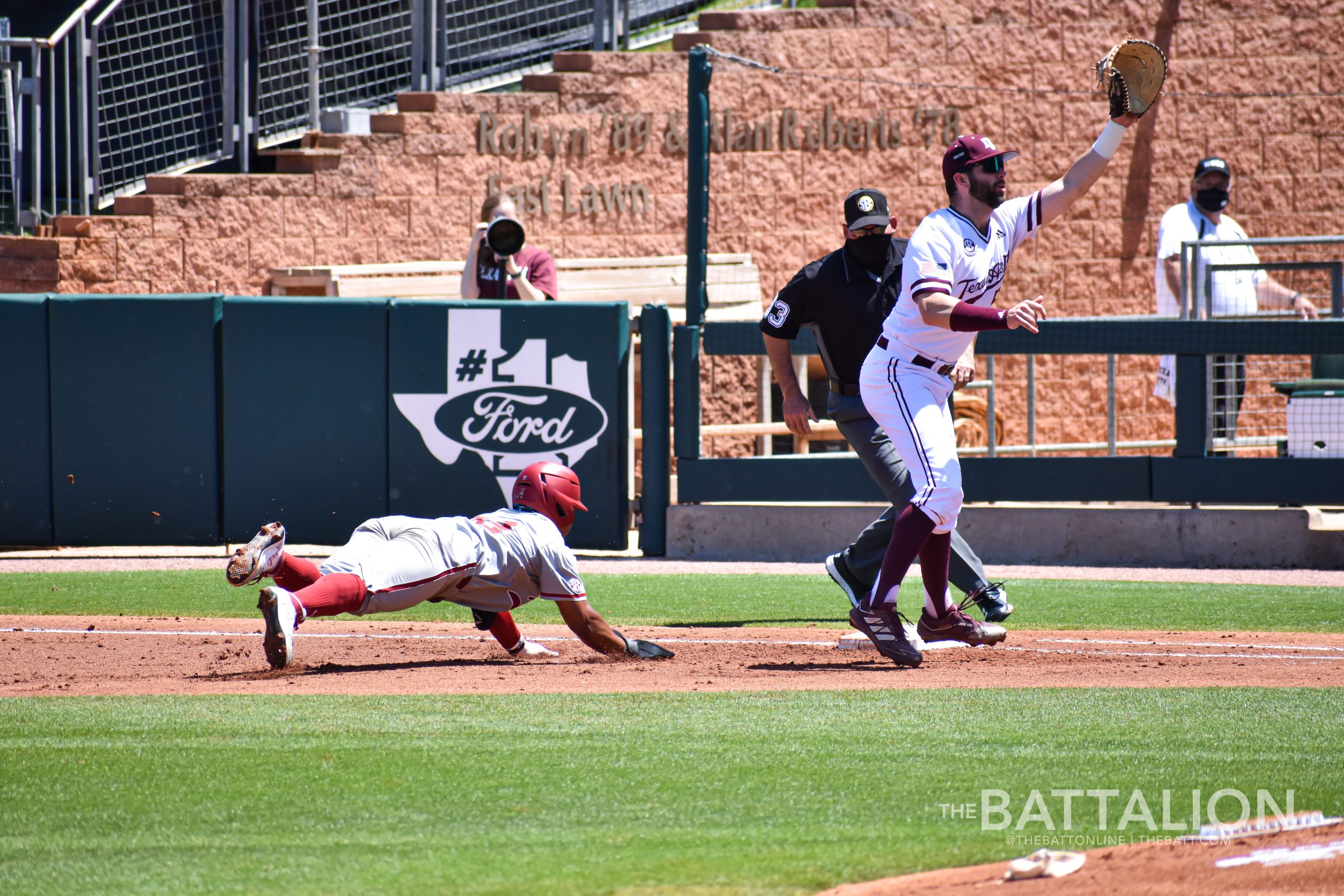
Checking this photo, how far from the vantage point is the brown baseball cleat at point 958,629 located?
6.05 meters

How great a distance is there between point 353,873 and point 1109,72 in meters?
4.40

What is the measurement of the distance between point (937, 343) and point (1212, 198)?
5541 mm

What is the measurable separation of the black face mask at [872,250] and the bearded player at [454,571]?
1612 millimetres

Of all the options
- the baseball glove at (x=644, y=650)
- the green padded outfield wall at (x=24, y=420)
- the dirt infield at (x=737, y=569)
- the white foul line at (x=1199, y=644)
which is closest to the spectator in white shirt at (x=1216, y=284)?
the dirt infield at (x=737, y=569)

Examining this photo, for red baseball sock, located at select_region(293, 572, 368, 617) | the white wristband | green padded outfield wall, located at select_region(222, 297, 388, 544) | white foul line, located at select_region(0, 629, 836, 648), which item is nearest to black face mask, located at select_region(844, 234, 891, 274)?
the white wristband

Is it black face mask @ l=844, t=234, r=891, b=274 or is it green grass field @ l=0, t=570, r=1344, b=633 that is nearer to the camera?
black face mask @ l=844, t=234, r=891, b=274

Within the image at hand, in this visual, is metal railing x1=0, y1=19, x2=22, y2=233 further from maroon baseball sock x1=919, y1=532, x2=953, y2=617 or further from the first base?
maroon baseball sock x1=919, y1=532, x2=953, y2=617

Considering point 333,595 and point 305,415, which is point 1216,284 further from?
point 333,595

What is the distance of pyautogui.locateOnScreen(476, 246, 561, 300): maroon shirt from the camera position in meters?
10.3

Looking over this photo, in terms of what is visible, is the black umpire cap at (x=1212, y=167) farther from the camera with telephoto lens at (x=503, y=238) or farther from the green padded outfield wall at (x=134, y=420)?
the green padded outfield wall at (x=134, y=420)

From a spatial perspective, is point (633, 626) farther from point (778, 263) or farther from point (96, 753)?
point (778, 263)

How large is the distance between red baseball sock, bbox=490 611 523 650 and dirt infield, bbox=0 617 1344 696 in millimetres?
79

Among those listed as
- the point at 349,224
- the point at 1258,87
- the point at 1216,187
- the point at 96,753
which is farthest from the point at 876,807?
the point at 1258,87

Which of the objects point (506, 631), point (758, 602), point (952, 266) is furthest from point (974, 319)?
point (758, 602)
